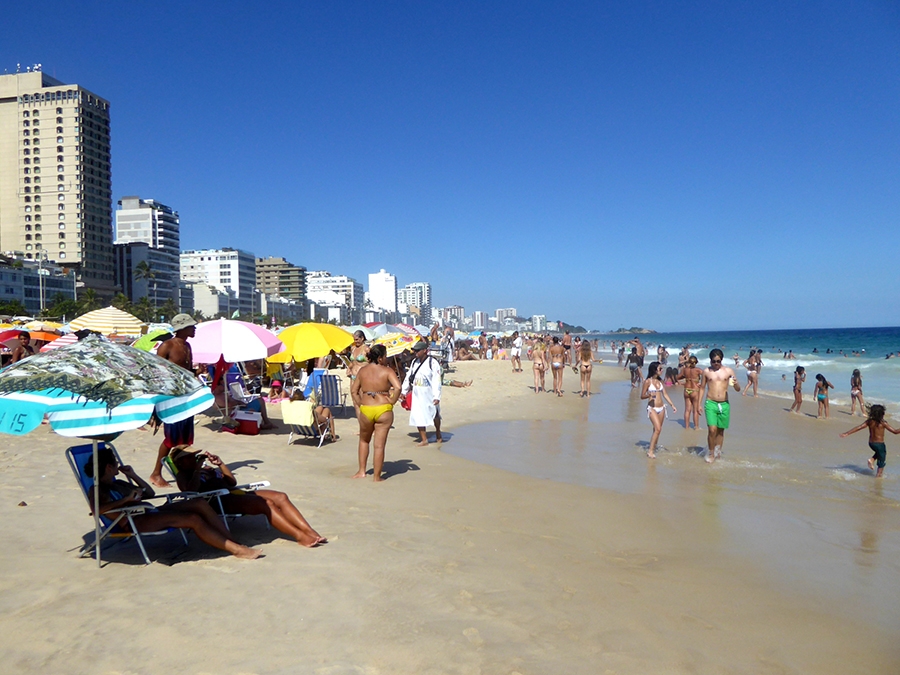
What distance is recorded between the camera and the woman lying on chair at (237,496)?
14.0 feet

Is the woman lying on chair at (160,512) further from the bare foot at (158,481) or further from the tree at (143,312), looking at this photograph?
the tree at (143,312)

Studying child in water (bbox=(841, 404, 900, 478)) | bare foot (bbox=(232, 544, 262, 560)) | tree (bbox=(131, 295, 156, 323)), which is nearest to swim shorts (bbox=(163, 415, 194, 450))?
bare foot (bbox=(232, 544, 262, 560))

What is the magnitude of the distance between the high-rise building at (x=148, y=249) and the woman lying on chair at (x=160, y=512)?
98090mm

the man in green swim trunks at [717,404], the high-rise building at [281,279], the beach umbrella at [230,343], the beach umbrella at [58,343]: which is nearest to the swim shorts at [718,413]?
the man in green swim trunks at [717,404]

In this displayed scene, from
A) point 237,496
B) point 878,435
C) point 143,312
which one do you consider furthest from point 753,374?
point 143,312

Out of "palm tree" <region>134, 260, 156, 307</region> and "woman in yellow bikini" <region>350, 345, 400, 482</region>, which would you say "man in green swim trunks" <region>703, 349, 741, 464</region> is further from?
"palm tree" <region>134, 260, 156, 307</region>

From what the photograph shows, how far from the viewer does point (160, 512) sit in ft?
13.1

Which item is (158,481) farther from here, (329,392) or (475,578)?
(329,392)

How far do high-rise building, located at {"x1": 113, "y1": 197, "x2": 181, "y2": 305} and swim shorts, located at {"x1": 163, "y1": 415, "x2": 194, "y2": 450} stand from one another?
96.4 m

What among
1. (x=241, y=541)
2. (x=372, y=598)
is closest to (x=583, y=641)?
(x=372, y=598)

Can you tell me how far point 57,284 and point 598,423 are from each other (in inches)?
3152

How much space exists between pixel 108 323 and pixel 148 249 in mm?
96146

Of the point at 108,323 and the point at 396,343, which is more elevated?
the point at 108,323

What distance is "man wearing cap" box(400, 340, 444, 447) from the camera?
8.39m
